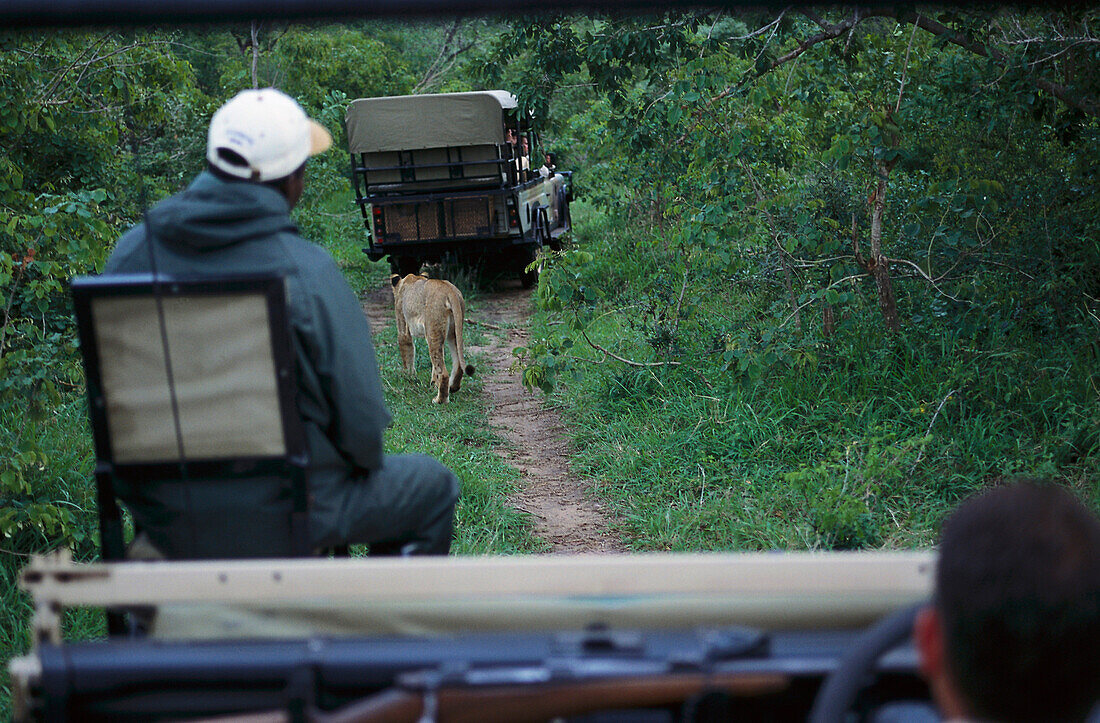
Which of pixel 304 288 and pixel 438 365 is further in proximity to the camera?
pixel 438 365

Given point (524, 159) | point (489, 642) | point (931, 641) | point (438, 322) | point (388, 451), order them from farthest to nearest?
point (524, 159), point (438, 322), point (388, 451), point (489, 642), point (931, 641)

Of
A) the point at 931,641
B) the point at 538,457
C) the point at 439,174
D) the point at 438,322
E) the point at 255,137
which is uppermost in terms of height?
the point at 255,137

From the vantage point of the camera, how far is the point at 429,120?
12.2 m

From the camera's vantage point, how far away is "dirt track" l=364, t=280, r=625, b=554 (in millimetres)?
5352

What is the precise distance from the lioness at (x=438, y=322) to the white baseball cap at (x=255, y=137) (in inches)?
201

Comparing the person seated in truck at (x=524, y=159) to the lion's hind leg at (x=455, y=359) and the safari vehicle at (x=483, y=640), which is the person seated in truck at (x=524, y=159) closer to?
the lion's hind leg at (x=455, y=359)

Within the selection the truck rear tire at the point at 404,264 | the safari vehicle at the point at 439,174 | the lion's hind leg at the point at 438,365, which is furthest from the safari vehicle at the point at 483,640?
the truck rear tire at the point at 404,264

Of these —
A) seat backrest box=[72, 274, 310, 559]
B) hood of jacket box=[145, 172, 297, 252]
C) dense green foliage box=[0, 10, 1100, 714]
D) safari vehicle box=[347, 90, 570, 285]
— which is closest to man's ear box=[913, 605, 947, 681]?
seat backrest box=[72, 274, 310, 559]

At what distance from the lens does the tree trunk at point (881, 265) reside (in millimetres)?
6129

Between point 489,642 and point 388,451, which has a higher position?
point 489,642

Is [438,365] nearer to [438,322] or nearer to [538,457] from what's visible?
[438,322]

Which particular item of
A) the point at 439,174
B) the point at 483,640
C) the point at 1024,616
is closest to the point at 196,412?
the point at 483,640

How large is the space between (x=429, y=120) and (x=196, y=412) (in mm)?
10162

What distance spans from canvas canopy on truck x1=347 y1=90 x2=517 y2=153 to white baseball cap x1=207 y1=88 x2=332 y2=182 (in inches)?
379
